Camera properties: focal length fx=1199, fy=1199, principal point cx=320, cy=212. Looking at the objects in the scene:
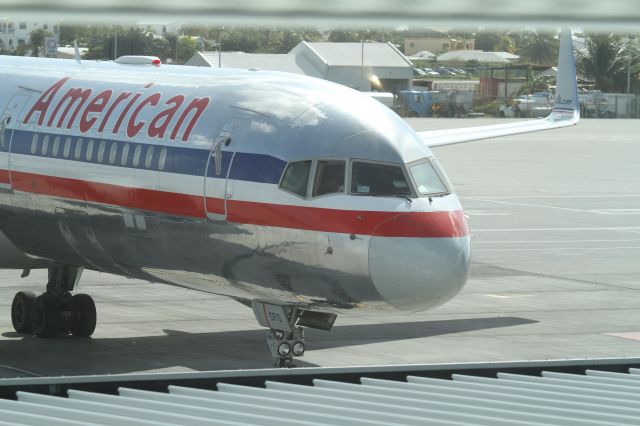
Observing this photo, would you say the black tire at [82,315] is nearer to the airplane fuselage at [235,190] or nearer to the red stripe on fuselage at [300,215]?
the airplane fuselage at [235,190]

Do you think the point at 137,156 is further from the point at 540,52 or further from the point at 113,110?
the point at 540,52

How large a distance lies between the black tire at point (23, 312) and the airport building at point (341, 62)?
73277mm

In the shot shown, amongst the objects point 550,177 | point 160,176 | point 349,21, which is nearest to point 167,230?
point 160,176

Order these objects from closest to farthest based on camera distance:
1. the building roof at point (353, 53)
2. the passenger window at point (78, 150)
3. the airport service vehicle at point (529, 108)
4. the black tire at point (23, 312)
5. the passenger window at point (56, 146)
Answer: the passenger window at point (78, 150) < the passenger window at point (56, 146) < the black tire at point (23, 312) < the building roof at point (353, 53) < the airport service vehicle at point (529, 108)

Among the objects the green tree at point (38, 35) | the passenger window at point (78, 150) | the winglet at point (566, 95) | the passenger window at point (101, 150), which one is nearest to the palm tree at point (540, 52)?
the winglet at point (566, 95)

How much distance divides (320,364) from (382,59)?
4258 inches

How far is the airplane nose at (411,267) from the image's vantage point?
15.9 meters

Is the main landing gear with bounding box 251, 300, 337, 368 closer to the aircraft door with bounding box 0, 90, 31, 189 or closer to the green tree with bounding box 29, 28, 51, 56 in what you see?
the green tree with bounding box 29, 28, 51, 56

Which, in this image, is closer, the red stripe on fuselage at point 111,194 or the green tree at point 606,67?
the red stripe on fuselage at point 111,194

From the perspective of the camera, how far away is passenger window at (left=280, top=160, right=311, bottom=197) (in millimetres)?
16656

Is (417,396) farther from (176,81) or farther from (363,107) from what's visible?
(176,81)

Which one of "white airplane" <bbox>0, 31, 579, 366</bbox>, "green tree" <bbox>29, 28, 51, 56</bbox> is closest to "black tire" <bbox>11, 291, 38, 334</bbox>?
"white airplane" <bbox>0, 31, 579, 366</bbox>

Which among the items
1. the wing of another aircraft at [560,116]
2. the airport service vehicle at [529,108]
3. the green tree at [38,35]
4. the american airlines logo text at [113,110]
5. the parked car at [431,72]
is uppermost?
the green tree at [38,35]

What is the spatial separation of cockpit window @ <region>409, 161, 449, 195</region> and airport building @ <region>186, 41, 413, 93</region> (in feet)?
256
